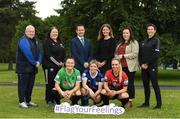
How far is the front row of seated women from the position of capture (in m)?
11.5

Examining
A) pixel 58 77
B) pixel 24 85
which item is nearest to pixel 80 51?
pixel 58 77

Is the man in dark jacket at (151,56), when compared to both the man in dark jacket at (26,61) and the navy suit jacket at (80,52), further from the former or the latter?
the man in dark jacket at (26,61)

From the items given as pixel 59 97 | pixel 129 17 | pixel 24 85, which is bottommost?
pixel 59 97

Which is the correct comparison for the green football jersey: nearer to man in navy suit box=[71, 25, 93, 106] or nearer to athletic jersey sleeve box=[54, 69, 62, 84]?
athletic jersey sleeve box=[54, 69, 62, 84]

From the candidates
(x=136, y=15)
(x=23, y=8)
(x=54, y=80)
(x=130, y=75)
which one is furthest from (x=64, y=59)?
(x=23, y=8)

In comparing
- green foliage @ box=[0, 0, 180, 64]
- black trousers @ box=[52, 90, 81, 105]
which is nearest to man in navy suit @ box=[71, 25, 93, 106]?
black trousers @ box=[52, 90, 81, 105]

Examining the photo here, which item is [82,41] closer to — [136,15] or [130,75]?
[130,75]

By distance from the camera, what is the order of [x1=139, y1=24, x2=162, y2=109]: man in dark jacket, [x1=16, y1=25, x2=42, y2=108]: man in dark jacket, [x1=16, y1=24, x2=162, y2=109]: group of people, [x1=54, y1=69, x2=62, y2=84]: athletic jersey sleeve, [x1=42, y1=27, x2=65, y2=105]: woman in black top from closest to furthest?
[x1=54, y1=69, x2=62, y2=84]: athletic jersey sleeve → [x1=16, y1=24, x2=162, y2=109]: group of people → [x1=139, y1=24, x2=162, y2=109]: man in dark jacket → [x1=16, y1=25, x2=42, y2=108]: man in dark jacket → [x1=42, y1=27, x2=65, y2=105]: woman in black top

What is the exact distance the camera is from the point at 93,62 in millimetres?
11773

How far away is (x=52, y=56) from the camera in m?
12.4

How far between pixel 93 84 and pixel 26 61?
6.27 feet

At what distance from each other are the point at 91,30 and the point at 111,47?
1999 cm

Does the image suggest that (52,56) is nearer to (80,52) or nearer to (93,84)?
(80,52)

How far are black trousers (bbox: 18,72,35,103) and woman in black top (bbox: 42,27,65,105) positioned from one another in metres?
0.47
